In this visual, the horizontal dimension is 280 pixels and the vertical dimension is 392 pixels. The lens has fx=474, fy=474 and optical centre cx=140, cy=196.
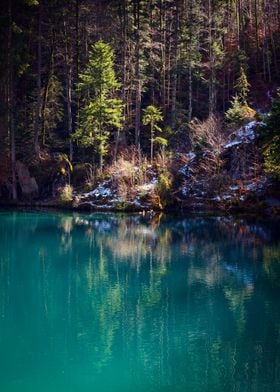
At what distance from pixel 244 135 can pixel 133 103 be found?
16.9 m

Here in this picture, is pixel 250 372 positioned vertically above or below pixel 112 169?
below

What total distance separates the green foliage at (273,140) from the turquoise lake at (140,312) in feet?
15.5

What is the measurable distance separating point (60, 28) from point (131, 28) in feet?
21.3

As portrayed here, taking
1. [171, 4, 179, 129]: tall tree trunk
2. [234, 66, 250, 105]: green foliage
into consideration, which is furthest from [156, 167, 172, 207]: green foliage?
[234, 66, 250, 105]: green foliage

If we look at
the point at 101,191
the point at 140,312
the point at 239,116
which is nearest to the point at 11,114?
the point at 101,191

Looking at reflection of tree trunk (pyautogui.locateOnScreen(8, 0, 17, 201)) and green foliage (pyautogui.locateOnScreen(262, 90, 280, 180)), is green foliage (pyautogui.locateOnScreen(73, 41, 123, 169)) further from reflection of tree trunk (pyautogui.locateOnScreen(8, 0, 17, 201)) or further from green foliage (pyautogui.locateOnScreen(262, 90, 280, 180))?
green foliage (pyautogui.locateOnScreen(262, 90, 280, 180))

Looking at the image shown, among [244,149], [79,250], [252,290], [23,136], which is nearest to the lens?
[252,290]

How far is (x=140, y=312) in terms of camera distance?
12930 millimetres

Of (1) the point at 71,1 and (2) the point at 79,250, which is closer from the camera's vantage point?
(2) the point at 79,250

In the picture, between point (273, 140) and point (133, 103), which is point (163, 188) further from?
point (133, 103)

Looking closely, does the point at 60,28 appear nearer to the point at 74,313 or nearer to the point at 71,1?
the point at 71,1

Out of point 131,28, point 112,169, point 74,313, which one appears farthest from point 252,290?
point 131,28

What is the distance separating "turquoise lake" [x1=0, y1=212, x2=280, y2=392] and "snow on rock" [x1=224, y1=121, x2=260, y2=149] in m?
10.6

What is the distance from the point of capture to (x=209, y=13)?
45.1m
